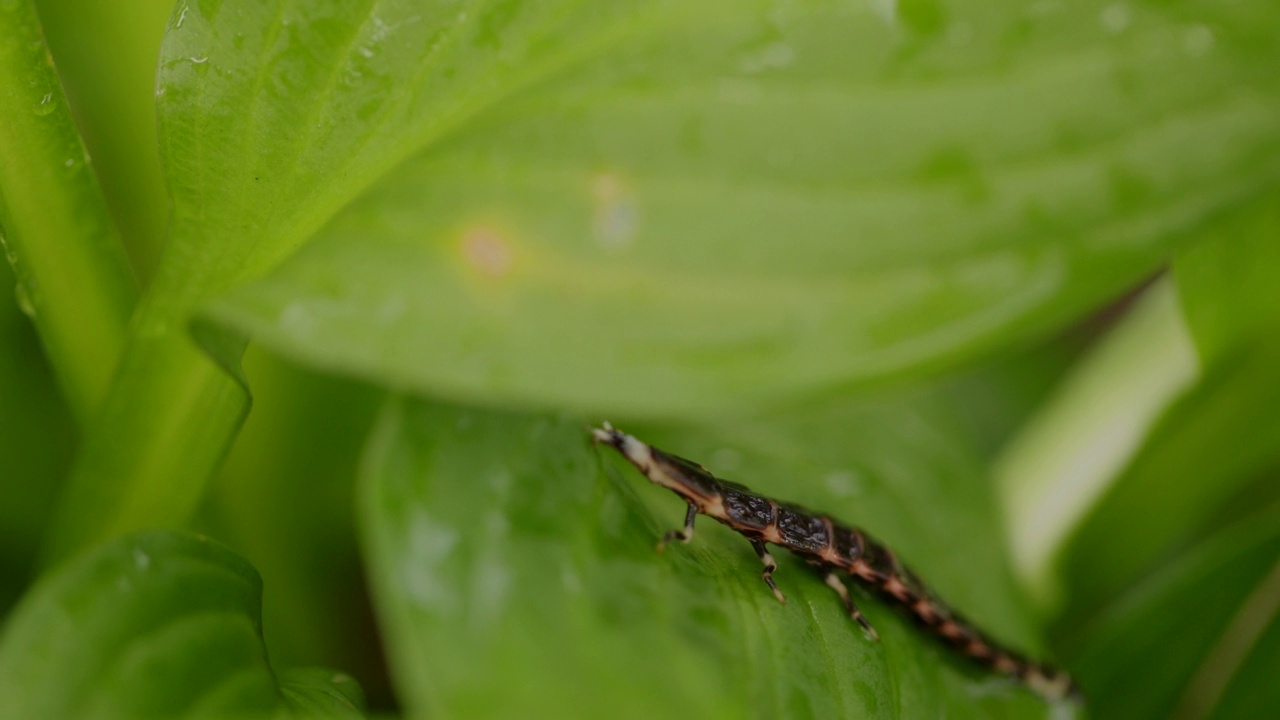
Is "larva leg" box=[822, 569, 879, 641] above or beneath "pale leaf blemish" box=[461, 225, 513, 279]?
beneath

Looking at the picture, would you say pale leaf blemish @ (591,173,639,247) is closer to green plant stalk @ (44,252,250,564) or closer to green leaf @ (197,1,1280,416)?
green leaf @ (197,1,1280,416)

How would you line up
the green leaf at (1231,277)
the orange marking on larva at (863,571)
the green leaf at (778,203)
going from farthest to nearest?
the green leaf at (1231,277), the orange marking on larva at (863,571), the green leaf at (778,203)

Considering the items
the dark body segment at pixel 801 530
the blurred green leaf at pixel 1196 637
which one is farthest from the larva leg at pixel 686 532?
the blurred green leaf at pixel 1196 637

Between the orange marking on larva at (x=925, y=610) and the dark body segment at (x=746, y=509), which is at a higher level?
the dark body segment at (x=746, y=509)

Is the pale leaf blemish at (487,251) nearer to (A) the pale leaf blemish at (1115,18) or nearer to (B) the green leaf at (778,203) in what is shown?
(B) the green leaf at (778,203)

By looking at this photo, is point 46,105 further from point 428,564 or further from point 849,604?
point 849,604

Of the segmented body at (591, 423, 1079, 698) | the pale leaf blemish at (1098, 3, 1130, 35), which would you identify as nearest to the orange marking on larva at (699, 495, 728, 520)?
the segmented body at (591, 423, 1079, 698)

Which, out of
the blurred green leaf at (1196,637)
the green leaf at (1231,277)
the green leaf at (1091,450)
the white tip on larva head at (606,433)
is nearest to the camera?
the white tip on larva head at (606,433)

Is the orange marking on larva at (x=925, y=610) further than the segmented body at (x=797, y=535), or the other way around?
the orange marking on larva at (x=925, y=610)
